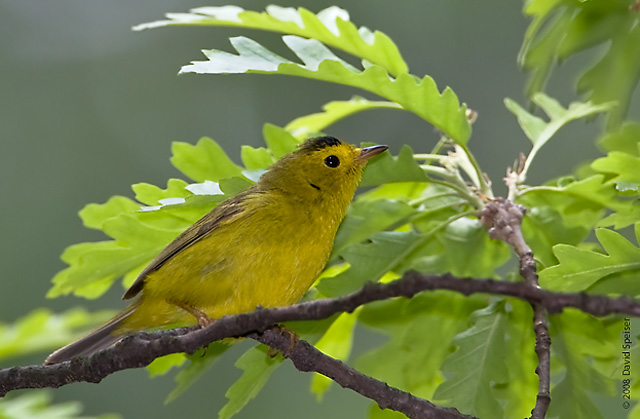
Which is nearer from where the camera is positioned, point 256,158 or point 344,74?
point 344,74

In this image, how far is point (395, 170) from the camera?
8.82 ft

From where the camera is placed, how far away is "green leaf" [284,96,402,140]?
3067mm

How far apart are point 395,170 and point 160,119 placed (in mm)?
8925

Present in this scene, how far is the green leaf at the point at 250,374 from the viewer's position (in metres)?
2.61

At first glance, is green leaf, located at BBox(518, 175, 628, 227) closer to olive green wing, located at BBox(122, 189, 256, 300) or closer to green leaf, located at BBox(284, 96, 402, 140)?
green leaf, located at BBox(284, 96, 402, 140)

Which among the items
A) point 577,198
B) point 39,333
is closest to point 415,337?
point 577,198

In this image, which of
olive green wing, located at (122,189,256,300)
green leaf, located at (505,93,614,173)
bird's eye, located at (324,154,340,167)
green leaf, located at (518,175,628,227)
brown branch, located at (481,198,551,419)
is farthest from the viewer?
bird's eye, located at (324,154,340,167)

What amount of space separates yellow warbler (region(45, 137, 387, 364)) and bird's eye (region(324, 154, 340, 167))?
2.2 inches

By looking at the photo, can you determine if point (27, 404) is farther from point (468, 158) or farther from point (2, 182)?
point (2, 182)

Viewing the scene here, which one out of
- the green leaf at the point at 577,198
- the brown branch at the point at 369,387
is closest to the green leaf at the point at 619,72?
the green leaf at the point at 577,198

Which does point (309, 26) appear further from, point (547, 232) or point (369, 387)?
point (369, 387)

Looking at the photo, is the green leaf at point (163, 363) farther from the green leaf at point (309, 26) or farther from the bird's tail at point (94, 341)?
the green leaf at point (309, 26)

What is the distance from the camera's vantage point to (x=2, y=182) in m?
10.0

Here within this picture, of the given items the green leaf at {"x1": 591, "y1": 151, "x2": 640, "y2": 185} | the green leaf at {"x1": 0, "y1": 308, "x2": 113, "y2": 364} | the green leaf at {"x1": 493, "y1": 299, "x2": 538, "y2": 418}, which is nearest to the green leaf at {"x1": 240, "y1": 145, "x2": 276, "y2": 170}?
the green leaf at {"x1": 493, "y1": 299, "x2": 538, "y2": 418}
